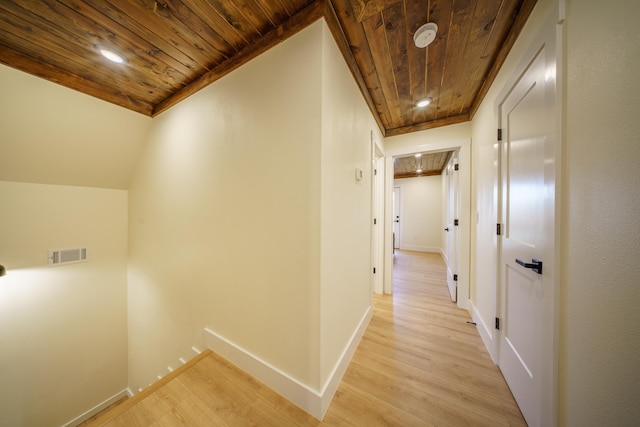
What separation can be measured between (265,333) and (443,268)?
4244 mm

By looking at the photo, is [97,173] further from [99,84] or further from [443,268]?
[443,268]

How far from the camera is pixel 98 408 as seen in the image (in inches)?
103

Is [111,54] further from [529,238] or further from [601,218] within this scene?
[529,238]

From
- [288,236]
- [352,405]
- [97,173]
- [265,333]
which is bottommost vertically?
[352,405]

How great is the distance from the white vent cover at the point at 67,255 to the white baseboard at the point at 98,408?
6.78ft

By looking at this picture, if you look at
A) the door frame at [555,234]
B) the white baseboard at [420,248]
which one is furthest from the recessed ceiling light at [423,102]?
the white baseboard at [420,248]

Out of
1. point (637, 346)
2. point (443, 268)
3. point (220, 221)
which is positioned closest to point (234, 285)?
point (220, 221)

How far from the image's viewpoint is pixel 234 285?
4.95 ft

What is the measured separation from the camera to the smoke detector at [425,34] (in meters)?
1.24

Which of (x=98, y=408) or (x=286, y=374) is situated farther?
(x=98, y=408)

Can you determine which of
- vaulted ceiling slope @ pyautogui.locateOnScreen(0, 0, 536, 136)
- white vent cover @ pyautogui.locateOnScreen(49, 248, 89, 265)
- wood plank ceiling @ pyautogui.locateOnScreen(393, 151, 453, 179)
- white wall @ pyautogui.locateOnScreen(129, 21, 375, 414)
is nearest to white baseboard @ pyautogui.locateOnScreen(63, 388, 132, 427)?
white wall @ pyautogui.locateOnScreen(129, 21, 375, 414)

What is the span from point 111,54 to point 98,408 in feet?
14.5

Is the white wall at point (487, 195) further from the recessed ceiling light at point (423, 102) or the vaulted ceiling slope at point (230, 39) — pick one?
the recessed ceiling light at point (423, 102)

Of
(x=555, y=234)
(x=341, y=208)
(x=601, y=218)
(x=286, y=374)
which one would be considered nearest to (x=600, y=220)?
(x=601, y=218)
